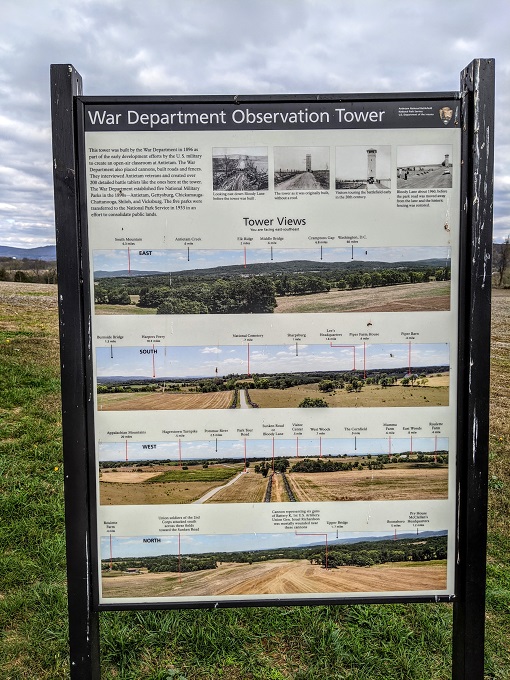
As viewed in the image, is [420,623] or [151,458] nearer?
[151,458]

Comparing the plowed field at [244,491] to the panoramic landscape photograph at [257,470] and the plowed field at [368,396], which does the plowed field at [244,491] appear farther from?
the plowed field at [368,396]

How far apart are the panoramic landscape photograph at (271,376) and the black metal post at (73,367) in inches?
4.9

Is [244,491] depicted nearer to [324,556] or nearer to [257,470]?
[257,470]

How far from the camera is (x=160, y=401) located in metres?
2.44

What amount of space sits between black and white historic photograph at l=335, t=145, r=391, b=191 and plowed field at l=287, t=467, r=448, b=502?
4.20ft

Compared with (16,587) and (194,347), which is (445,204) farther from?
(16,587)

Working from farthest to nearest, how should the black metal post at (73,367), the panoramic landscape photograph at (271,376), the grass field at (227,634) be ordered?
1. the grass field at (227,634)
2. the panoramic landscape photograph at (271,376)
3. the black metal post at (73,367)

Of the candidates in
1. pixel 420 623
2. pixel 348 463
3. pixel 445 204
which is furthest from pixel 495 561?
pixel 445 204

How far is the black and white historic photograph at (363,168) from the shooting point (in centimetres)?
239

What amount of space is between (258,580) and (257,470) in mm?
500

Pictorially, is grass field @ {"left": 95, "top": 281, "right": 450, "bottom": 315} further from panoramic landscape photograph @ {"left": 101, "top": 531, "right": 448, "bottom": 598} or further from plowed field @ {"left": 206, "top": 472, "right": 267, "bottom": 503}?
panoramic landscape photograph @ {"left": 101, "top": 531, "right": 448, "bottom": 598}

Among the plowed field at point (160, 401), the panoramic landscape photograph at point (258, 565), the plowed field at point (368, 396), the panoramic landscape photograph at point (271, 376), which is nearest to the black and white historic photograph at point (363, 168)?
the panoramic landscape photograph at point (271, 376)

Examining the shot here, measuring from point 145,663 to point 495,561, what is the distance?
2789mm

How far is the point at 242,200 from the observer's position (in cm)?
239
